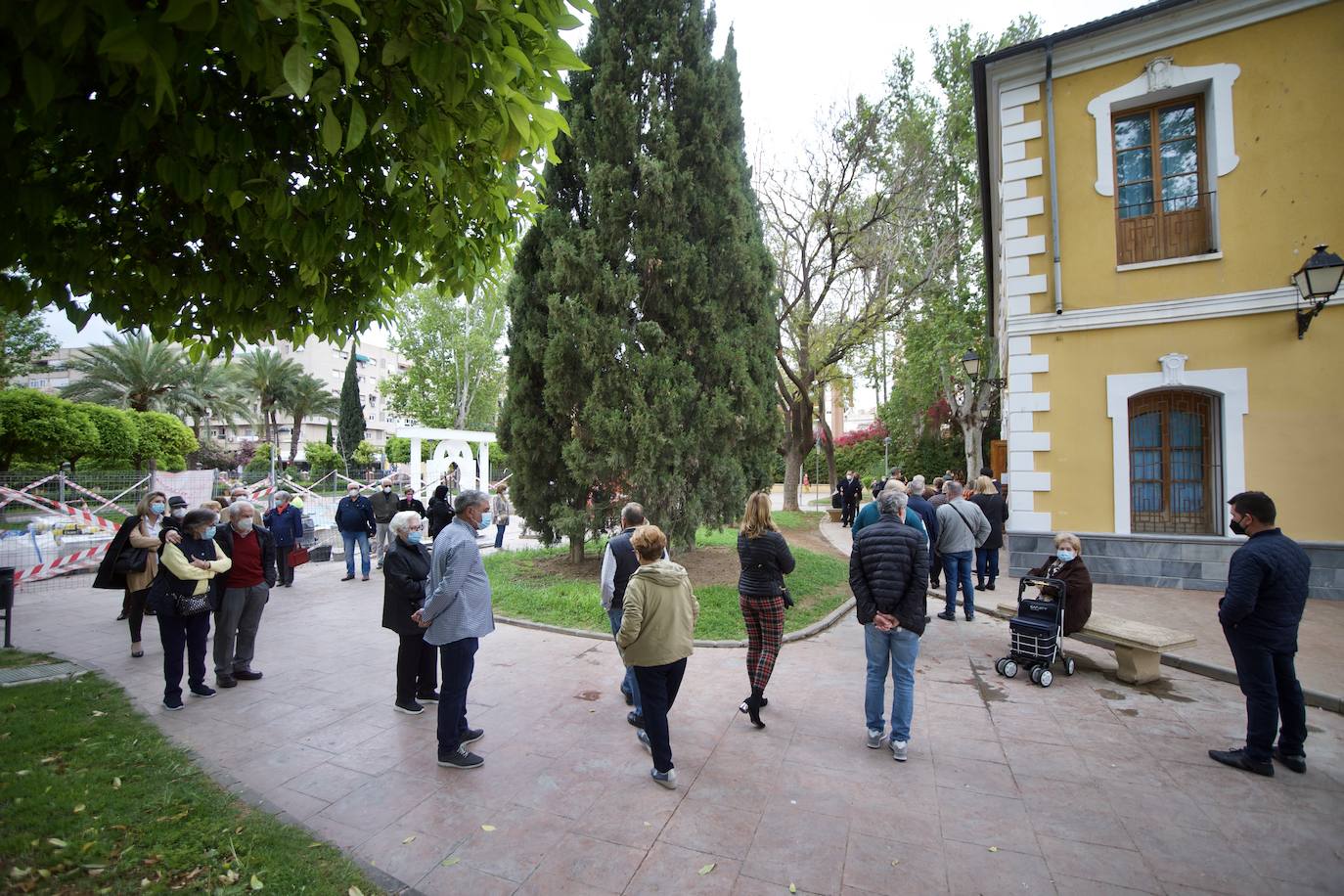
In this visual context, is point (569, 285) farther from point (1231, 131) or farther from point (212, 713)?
point (1231, 131)

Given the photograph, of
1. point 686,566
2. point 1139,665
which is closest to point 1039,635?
point 1139,665

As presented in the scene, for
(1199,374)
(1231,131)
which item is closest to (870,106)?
(1231,131)

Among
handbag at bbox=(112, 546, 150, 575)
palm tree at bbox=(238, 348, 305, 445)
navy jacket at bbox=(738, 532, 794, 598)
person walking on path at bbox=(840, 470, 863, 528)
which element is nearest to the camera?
navy jacket at bbox=(738, 532, 794, 598)

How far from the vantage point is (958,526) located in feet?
27.6

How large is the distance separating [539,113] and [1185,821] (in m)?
5.34

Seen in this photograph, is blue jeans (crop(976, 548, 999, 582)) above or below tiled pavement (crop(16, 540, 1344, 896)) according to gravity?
above

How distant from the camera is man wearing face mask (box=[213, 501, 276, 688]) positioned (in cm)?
588

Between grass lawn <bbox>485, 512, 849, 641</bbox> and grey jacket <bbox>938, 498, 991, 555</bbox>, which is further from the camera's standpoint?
grey jacket <bbox>938, 498, 991, 555</bbox>

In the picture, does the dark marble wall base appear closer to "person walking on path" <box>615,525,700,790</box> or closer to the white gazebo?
"person walking on path" <box>615,525,700,790</box>

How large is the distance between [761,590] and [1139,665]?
398cm

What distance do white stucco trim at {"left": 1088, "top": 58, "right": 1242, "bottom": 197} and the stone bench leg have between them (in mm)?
7921

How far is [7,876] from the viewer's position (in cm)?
300

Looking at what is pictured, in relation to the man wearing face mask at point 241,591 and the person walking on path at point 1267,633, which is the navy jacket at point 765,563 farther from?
the man wearing face mask at point 241,591

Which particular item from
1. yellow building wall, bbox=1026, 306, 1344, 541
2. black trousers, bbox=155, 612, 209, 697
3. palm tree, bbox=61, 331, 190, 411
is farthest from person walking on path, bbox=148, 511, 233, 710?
palm tree, bbox=61, 331, 190, 411
